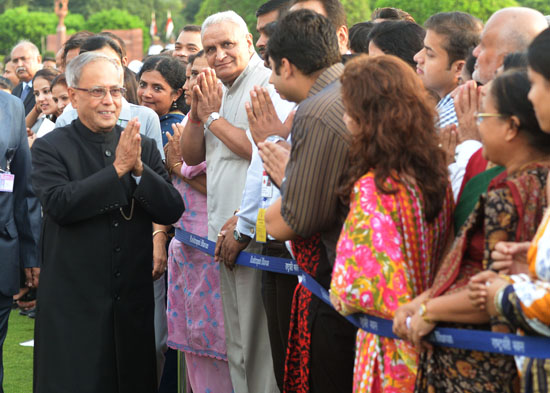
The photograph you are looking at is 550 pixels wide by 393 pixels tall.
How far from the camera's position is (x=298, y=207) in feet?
11.6

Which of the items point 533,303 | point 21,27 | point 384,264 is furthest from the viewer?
point 21,27

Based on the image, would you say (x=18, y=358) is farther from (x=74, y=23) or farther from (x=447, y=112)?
(x=74, y=23)

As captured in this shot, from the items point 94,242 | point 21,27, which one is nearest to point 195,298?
point 94,242

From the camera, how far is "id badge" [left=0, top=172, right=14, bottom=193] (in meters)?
5.93

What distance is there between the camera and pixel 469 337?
2967mm

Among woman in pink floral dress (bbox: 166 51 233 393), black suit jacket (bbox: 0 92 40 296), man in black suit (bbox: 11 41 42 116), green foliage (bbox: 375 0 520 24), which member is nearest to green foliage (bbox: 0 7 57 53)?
green foliage (bbox: 375 0 520 24)

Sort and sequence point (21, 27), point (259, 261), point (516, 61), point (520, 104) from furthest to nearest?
point (21, 27) < point (259, 261) < point (516, 61) < point (520, 104)

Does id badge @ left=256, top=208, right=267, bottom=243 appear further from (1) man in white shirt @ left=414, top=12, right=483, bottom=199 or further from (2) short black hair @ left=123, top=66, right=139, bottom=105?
(2) short black hair @ left=123, top=66, right=139, bottom=105

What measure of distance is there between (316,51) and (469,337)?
5.42 ft

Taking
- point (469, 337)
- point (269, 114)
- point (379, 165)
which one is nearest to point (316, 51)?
point (269, 114)

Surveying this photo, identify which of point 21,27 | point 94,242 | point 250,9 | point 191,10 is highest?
point 191,10

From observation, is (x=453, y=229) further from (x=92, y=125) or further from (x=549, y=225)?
(x=92, y=125)

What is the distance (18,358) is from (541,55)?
6.19 meters

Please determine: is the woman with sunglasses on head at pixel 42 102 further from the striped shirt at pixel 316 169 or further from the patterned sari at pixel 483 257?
the patterned sari at pixel 483 257
